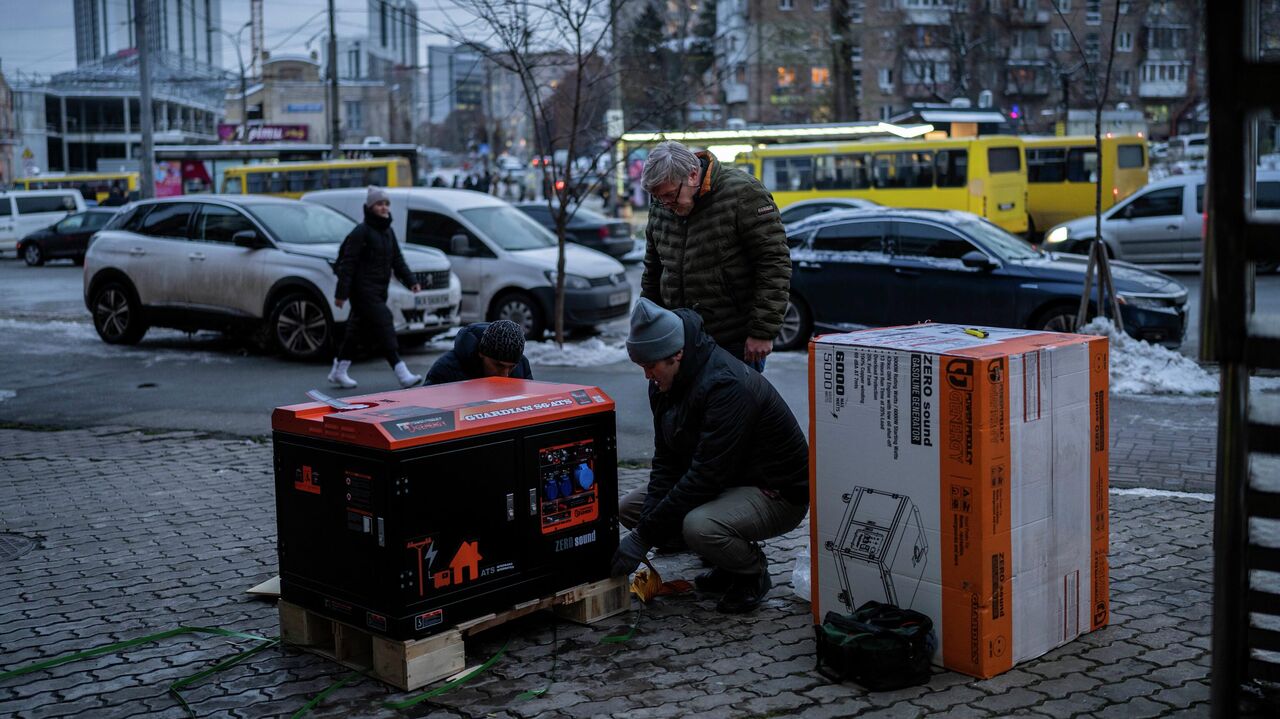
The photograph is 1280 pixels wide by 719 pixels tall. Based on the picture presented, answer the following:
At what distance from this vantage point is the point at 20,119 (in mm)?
86062

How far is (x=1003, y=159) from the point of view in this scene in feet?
87.8

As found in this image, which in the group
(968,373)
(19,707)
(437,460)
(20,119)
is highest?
(20,119)

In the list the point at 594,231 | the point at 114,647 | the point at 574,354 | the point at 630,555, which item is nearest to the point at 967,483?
the point at 630,555

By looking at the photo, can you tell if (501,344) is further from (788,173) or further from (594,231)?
(788,173)

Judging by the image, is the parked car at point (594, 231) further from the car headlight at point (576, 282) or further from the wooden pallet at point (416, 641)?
the wooden pallet at point (416, 641)

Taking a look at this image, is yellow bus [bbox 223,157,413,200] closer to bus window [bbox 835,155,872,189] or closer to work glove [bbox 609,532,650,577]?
bus window [bbox 835,155,872,189]

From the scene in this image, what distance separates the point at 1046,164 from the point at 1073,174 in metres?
0.69

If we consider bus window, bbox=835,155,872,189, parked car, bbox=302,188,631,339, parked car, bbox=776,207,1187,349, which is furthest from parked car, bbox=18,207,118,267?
parked car, bbox=776,207,1187,349

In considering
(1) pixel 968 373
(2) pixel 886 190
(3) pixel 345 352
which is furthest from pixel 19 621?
(2) pixel 886 190

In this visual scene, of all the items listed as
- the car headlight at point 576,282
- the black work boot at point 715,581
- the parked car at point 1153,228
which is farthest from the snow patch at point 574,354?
the parked car at point 1153,228

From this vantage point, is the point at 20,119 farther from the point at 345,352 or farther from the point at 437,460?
the point at 437,460

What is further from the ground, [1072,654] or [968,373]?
[968,373]

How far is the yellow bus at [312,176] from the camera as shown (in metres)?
32.7

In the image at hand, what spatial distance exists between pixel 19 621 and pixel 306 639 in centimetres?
152
